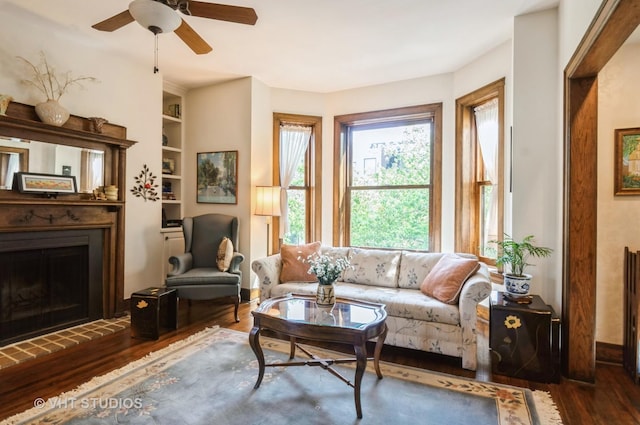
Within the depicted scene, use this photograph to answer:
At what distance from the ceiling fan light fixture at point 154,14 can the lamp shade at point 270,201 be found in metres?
2.32

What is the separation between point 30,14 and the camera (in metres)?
2.95

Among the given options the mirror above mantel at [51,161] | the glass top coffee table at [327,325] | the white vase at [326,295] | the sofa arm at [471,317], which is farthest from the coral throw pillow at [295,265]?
the mirror above mantel at [51,161]

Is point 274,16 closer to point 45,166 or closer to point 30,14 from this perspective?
point 30,14

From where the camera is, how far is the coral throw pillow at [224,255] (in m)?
3.81

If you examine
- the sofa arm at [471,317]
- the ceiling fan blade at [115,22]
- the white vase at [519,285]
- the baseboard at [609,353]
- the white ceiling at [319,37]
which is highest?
the white ceiling at [319,37]

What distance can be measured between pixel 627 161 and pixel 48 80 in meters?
5.25

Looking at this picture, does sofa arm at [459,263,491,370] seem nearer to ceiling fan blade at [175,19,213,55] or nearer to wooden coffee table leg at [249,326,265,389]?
wooden coffee table leg at [249,326,265,389]

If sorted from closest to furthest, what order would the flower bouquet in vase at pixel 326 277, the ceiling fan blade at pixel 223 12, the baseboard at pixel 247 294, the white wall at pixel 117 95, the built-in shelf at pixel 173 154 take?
the ceiling fan blade at pixel 223 12 < the flower bouquet in vase at pixel 326 277 < the white wall at pixel 117 95 < the baseboard at pixel 247 294 < the built-in shelf at pixel 173 154

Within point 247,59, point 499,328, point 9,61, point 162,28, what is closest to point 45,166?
point 9,61

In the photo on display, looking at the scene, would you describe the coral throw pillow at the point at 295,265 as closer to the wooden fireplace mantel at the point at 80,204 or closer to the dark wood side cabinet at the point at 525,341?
the dark wood side cabinet at the point at 525,341

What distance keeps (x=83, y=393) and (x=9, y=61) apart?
117 inches

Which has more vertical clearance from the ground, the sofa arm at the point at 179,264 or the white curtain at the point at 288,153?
the white curtain at the point at 288,153

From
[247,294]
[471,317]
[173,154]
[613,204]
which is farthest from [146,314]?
[613,204]

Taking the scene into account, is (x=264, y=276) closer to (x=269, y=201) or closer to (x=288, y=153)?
(x=269, y=201)
